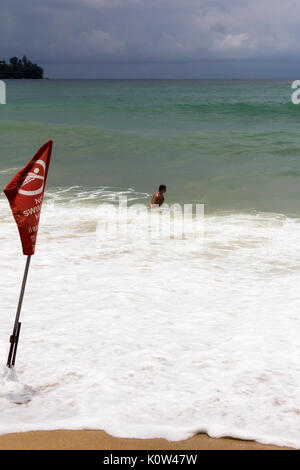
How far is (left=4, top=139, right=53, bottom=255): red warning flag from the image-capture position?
3809 mm

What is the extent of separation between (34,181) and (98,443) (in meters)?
1.87

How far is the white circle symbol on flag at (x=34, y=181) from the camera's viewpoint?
3.83 m

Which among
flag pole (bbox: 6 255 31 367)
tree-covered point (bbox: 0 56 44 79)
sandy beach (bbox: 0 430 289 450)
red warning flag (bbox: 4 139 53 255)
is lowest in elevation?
sandy beach (bbox: 0 430 289 450)

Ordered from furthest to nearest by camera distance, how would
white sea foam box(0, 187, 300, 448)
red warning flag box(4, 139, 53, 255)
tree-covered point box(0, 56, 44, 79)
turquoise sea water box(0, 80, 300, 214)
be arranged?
tree-covered point box(0, 56, 44, 79) → turquoise sea water box(0, 80, 300, 214) → white sea foam box(0, 187, 300, 448) → red warning flag box(4, 139, 53, 255)

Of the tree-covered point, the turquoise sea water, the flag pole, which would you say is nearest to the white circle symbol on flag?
the flag pole

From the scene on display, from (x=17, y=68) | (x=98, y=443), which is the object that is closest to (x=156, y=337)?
(x=98, y=443)

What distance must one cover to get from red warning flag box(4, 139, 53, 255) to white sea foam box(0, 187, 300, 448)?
1300mm

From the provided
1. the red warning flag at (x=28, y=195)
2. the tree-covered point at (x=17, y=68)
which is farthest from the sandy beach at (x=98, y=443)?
the tree-covered point at (x=17, y=68)

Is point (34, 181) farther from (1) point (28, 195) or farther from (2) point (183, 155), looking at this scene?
(2) point (183, 155)

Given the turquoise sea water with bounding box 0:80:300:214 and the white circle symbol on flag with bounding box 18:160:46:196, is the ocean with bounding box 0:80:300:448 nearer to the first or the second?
the turquoise sea water with bounding box 0:80:300:214

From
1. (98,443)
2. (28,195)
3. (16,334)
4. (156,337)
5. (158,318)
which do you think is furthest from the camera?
(158,318)

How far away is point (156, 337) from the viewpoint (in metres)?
5.45
